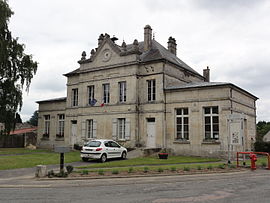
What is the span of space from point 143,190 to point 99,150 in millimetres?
8567

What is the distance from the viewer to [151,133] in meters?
23.5

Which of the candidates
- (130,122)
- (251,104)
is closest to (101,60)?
(130,122)

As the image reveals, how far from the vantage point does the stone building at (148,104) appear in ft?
69.1

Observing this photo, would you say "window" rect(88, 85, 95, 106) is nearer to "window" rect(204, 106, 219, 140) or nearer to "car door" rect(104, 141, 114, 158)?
"car door" rect(104, 141, 114, 158)

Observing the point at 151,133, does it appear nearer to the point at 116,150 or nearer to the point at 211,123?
the point at 211,123

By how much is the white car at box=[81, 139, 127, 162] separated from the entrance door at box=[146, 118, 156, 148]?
5.30m

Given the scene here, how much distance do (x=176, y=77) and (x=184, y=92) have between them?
9.93ft

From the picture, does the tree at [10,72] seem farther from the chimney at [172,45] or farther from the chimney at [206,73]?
the chimney at [206,73]

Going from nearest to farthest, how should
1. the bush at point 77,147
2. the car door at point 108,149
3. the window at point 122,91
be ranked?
the car door at point 108,149 → the window at point 122,91 → the bush at point 77,147

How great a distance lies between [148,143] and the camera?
2350 centimetres

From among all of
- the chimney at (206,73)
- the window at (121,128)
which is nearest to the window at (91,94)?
the window at (121,128)

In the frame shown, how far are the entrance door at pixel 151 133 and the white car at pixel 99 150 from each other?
530 centimetres

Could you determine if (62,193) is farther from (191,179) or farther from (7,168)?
(7,168)

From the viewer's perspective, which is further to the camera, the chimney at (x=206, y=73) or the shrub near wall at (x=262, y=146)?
the chimney at (x=206, y=73)
